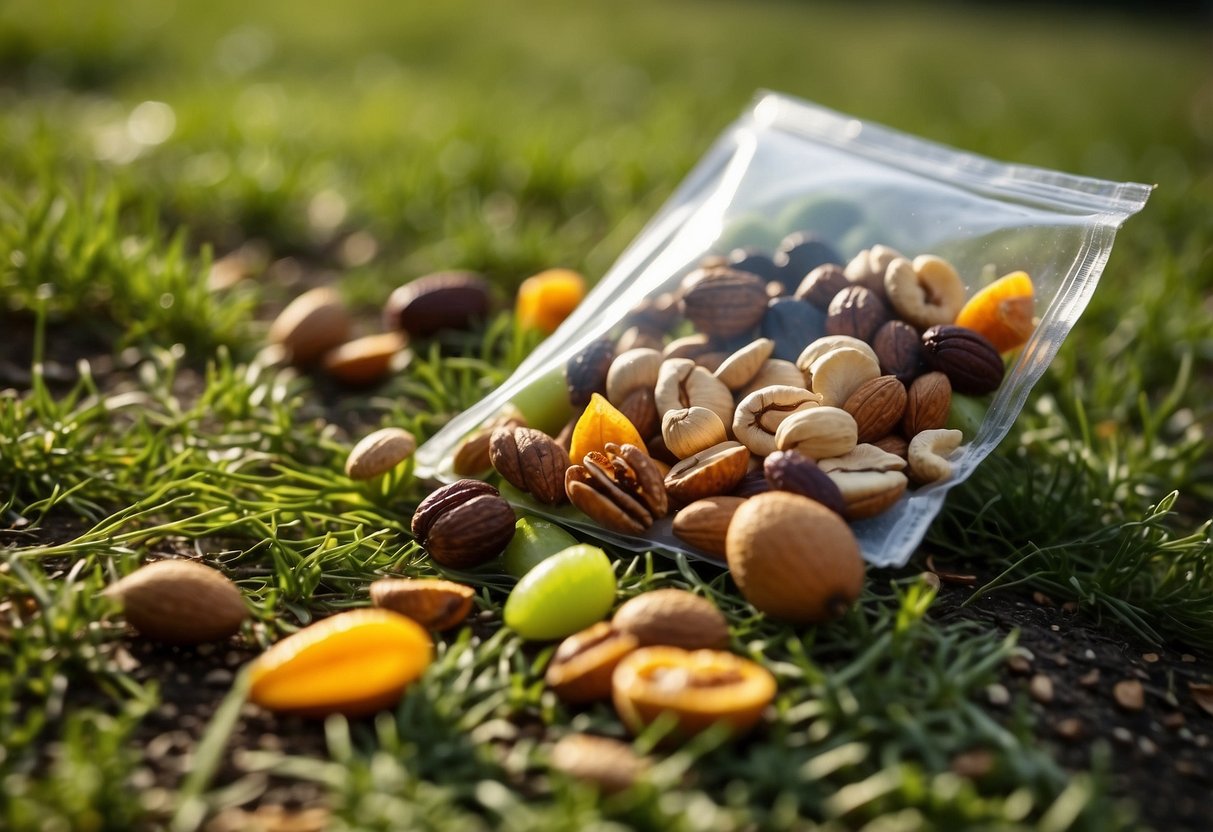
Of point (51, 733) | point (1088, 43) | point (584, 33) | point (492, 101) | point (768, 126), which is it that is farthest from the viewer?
point (1088, 43)

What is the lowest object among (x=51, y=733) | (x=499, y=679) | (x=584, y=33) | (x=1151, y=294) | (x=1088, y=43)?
(x=51, y=733)

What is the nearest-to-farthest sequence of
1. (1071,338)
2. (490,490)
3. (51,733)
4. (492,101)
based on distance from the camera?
(51,733), (490,490), (1071,338), (492,101)

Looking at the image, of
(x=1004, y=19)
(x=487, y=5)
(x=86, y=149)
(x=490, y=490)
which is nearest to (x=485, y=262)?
(x=490, y=490)

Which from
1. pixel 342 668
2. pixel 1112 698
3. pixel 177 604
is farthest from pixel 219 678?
pixel 1112 698

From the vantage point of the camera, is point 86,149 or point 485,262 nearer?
point 485,262

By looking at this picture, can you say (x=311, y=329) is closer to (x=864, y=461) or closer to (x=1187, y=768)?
(x=864, y=461)

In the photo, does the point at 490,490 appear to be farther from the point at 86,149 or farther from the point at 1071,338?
the point at 86,149
